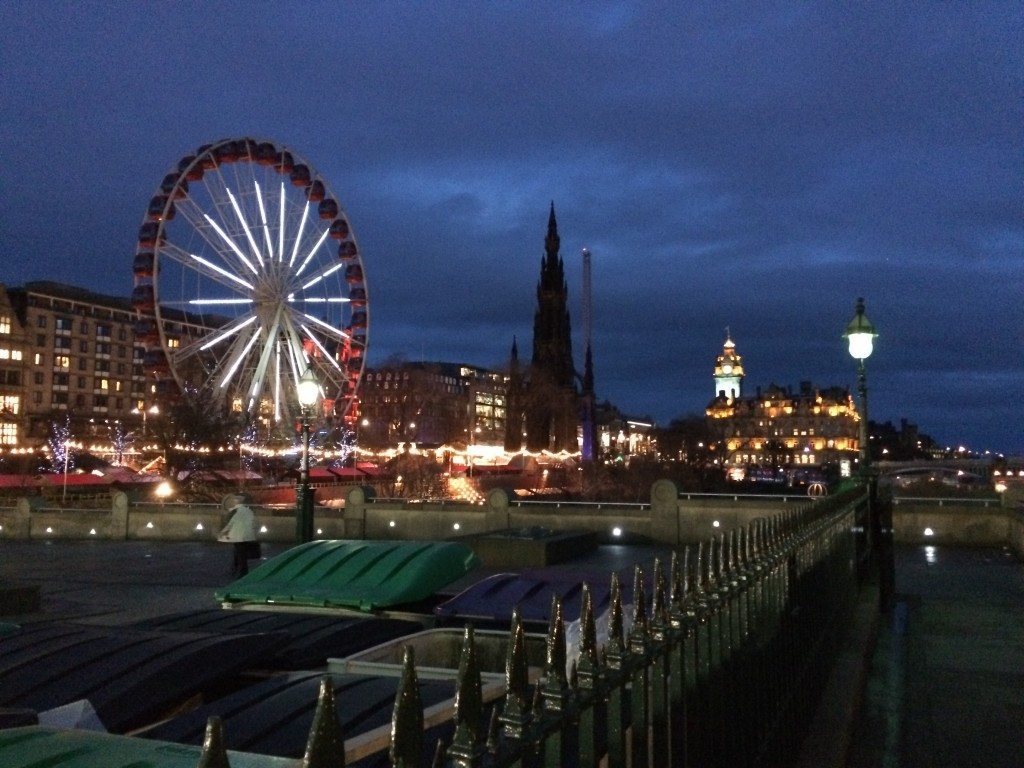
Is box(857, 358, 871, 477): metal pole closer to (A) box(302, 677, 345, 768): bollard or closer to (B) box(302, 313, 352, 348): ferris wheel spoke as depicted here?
(A) box(302, 677, 345, 768): bollard

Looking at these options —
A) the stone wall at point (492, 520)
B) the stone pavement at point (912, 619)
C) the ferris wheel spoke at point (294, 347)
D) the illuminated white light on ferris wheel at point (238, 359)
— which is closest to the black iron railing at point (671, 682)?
the stone pavement at point (912, 619)

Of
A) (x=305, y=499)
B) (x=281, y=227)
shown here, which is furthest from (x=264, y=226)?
(x=305, y=499)

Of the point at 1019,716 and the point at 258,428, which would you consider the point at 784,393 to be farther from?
the point at 1019,716

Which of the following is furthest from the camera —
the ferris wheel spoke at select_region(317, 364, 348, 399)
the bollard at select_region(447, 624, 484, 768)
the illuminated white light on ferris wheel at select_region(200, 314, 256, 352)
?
the ferris wheel spoke at select_region(317, 364, 348, 399)

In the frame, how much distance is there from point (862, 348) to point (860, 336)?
0.23 metres

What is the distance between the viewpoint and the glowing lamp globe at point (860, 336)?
12969 millimetres

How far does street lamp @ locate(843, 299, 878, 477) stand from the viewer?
12969mm

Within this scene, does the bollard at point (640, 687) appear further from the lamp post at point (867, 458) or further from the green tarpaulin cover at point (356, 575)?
the lamp post at point (867, 458)

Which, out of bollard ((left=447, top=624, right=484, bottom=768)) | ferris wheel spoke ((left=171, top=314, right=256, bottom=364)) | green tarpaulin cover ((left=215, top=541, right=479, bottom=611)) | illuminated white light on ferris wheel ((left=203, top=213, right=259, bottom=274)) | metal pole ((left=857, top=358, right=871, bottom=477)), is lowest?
green tarpaulin cover ((left=215, top=541, right=479, bottom=611))

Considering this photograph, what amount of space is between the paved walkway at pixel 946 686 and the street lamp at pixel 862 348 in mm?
2225

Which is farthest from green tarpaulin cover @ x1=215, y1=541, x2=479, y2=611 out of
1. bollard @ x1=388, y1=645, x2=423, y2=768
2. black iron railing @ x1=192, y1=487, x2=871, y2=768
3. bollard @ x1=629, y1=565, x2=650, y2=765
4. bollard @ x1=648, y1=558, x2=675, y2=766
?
bollard @ x1=388, y1=645, x2=423, y2=768

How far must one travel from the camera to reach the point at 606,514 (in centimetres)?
3005

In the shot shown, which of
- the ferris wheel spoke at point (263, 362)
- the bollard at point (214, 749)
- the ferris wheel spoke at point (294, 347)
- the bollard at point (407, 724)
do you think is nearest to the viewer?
the bollard at point (214, 749)

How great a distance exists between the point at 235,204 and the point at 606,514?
2651 cm
